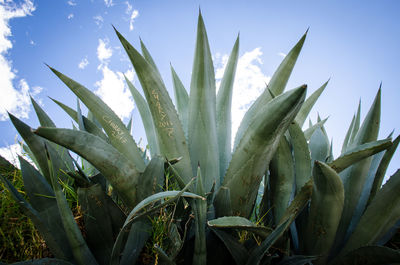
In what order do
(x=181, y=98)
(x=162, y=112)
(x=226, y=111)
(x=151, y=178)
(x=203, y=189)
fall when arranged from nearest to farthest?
(x=203, y=189)
(x=151, y=178)
(x=162, y=112)
(x=226, y=111)
(x=181, y=98)

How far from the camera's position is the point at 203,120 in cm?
91

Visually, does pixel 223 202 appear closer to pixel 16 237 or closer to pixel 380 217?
pixel 380 217

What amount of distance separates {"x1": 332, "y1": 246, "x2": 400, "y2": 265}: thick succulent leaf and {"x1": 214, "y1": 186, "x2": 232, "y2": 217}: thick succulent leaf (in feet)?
1.14

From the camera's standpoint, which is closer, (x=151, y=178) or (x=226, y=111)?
(x=151, y=178)

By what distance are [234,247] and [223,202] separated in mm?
111

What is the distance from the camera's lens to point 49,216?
2.43ft

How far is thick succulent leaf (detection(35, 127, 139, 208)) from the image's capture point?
0.60m

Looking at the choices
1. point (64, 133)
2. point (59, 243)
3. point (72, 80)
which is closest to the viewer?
point (64, 133)

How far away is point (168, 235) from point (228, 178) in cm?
22

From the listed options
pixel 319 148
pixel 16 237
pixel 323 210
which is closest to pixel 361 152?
pixel 323 210

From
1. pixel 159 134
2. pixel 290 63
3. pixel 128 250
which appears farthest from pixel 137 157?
pixel 290 63

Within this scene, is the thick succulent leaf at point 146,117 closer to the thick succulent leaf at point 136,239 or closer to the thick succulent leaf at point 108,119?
the thick succulent leaf at point 108,119

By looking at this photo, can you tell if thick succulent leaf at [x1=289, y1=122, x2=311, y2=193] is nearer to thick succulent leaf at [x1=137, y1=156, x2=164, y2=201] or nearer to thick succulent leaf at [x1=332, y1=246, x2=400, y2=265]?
thick succulent leaf at [x1=332, y1=246, x2=400, y2=265]

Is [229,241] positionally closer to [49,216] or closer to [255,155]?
[255,155]
